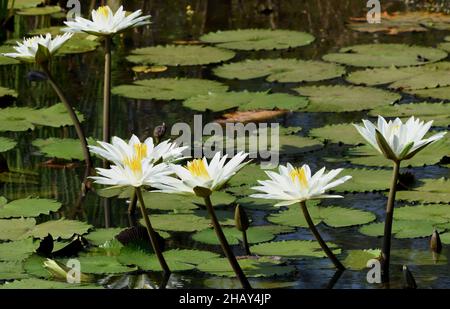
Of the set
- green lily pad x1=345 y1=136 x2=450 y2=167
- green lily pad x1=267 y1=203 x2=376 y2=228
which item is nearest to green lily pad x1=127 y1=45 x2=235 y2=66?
green lily pad x1=345 y1=136 x2=450 y2=167

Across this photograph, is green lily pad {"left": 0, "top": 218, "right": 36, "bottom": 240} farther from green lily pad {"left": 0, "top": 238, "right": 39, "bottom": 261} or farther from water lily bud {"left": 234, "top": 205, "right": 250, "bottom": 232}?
water lily bud {"left": 234, "top": 205, "right": 250, "bottom": 232}

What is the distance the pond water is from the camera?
335cm

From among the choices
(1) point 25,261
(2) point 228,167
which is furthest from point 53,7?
(2) point 228,167

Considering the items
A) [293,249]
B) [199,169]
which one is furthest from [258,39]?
[199,169]

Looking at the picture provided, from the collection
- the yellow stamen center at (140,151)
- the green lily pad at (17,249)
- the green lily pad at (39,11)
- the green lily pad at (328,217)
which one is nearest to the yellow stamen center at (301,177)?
the yellow stamen center at (140,151)

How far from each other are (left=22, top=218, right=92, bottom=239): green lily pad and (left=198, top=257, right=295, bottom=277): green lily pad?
513mm

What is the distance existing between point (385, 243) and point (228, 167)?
1.67ft

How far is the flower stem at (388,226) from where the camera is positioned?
3.08m

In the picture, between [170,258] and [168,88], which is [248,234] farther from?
[168,88]

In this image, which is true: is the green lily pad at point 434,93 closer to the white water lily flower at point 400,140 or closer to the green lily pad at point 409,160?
the green lily pad at point 409,160

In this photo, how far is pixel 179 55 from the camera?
6020 mm

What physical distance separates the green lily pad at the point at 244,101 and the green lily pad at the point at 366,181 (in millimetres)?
915

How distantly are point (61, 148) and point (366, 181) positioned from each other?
1.24 metres
